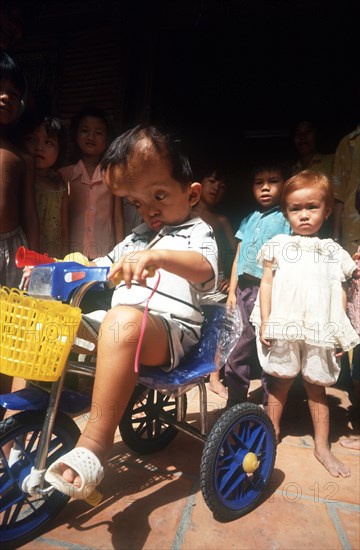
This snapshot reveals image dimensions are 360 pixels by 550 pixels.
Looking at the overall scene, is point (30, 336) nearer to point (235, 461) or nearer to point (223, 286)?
point (235, 461)

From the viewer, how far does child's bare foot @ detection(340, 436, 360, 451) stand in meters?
1.88

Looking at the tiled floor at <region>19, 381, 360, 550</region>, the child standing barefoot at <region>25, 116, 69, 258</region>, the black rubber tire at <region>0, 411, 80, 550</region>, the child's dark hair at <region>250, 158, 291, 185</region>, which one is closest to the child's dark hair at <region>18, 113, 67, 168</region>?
the child standing barefoot at <region>25, 116, 69, 258</region>

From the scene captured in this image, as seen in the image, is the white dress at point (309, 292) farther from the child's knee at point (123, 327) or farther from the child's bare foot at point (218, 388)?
the child's bare foot at point (218, 388)

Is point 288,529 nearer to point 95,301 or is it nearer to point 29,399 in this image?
point 29,399

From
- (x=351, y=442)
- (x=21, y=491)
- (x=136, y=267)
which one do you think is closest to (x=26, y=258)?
(x=136, y=267)

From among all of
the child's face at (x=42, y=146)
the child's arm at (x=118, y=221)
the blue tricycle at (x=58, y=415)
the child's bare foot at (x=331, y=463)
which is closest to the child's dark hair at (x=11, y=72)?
the child's face at (x=42, y=146)

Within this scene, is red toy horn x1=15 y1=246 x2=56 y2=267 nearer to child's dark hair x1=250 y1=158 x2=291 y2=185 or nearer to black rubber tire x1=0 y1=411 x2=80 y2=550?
Answer: black rubber tire x1=0 y1=411 x2=80 y2=550

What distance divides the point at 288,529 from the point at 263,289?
3.43ft

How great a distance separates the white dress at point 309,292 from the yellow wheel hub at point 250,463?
59 cm

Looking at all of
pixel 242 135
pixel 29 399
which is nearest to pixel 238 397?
pixel 29 399

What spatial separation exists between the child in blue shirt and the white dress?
1.21 ft

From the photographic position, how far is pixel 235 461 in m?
1.38

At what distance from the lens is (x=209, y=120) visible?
423 centimetres

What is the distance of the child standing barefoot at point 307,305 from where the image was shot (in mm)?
1739
